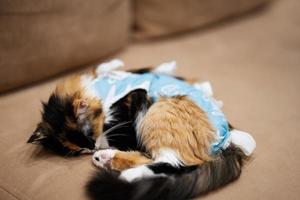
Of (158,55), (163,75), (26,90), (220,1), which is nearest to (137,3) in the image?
(158,55)

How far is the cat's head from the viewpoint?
103 cm

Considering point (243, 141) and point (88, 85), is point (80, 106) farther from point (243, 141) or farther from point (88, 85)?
point (243, 141)

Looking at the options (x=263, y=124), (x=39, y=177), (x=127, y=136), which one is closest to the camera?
(x=39, y=177)

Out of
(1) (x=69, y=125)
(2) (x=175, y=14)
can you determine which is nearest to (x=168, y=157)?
(1) (x=69, y=125)

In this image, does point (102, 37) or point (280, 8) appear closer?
point (102, 37)

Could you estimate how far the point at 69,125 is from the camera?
3.39 feet

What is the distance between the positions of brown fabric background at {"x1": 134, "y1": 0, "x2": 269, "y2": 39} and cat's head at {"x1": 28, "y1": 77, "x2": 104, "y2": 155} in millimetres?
654

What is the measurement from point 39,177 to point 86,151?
0.14 meters

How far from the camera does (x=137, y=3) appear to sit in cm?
160

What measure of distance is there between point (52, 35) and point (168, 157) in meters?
0.63

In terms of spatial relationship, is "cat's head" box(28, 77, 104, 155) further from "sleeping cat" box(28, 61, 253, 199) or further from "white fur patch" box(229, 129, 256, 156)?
"white fur patch" box(229, 129, 256, 156)

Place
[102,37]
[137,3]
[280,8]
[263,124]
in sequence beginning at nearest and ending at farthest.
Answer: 1. [263,124]
2. [102,37]
3. [137,3]
4. [280,8]

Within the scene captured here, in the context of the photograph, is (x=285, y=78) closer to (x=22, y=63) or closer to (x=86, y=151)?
(x=86, y=151)

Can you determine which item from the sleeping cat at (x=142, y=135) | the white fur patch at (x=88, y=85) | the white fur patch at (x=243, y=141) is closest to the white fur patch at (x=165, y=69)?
the sleeping cat at (x=142, y=135)
